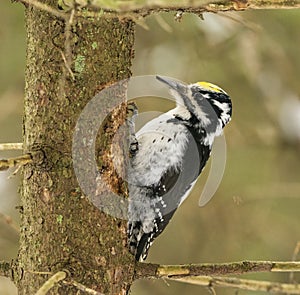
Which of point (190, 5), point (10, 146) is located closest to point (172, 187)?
point (10, 146)

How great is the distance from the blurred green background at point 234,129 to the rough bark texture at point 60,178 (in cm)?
329

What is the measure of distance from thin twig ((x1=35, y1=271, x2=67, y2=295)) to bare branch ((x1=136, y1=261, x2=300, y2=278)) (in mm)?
361

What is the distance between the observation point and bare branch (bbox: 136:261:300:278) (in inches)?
101

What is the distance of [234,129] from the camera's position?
620cm

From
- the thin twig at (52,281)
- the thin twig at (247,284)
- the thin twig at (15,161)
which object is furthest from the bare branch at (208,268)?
the thin twig at (15,161)

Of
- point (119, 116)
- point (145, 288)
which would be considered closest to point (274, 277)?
point (145, 288)

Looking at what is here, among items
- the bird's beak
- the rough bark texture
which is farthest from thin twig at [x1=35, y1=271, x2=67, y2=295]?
the bird's beak

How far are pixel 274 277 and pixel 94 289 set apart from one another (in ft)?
13.6

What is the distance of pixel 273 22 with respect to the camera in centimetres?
601

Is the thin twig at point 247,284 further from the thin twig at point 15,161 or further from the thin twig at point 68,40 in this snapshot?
the thin twig at point 68,40

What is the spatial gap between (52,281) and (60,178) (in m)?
0.37

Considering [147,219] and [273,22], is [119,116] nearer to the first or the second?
[147,219]

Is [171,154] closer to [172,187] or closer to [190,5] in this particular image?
[172,187]

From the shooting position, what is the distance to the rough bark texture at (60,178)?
2.45m
